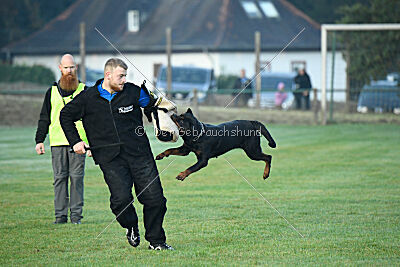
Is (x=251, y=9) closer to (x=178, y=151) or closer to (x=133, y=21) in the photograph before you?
(x=133, y=21)

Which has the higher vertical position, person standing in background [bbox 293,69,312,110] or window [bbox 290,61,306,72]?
window [bbox 290,61,306,72]

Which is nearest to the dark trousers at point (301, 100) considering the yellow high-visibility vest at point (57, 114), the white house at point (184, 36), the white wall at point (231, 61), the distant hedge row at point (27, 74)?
the white house at point (184, 36)

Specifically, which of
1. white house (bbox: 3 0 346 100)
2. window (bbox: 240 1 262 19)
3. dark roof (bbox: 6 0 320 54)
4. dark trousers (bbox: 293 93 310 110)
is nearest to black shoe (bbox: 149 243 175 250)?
dark trousers (bbox: 293 93 310 110)

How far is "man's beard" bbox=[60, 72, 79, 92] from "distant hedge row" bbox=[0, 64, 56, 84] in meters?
35.1

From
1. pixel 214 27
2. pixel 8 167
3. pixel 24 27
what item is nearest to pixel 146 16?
pixel 214 27

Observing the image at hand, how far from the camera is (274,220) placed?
9258 mm

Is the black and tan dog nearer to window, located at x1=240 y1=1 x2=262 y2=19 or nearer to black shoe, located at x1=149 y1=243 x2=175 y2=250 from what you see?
black shoe, located at x1=149 y1=243 x2=175 y2=250

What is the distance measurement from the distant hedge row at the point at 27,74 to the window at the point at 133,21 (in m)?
8.57

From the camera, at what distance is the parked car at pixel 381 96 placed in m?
24.2

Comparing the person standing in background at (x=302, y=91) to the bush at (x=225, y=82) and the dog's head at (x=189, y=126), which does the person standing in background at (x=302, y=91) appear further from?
the dog's head at (x=189, y=126)

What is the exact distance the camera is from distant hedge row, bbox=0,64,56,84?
144ft

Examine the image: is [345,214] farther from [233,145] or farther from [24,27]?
[24,27]

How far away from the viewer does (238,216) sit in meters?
9.58

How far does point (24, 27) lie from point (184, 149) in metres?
56.4
